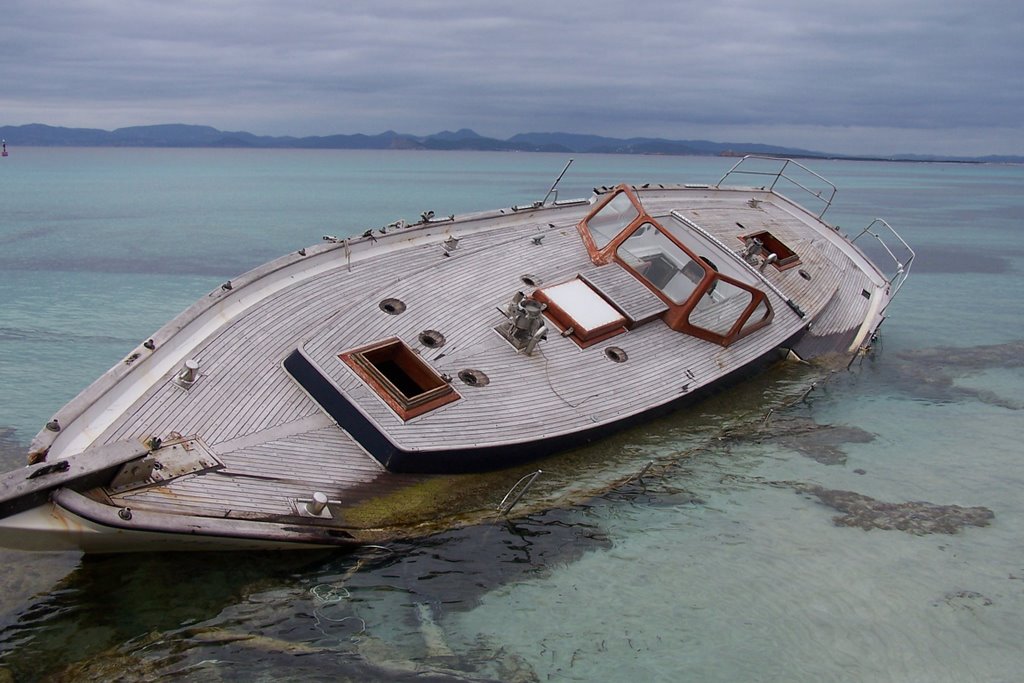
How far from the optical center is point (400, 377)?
48.3 ft

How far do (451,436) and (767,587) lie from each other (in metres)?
5.46

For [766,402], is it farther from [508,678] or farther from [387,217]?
[387,217]

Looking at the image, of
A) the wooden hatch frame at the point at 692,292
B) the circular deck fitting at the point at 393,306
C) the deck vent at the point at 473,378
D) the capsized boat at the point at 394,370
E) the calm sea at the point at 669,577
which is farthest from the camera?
the wooden hatch frame at the point at 692,292

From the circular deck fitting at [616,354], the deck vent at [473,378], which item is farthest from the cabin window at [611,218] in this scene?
the deck vent at [473,378]

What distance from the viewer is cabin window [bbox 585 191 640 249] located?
65.8 ft

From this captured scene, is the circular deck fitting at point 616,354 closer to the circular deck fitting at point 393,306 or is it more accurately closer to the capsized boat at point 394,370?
the capsized boat at point 394,370

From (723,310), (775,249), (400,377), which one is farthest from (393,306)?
(775,249)

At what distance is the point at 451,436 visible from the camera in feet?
43.0

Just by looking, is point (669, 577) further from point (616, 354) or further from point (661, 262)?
point (661, 262)

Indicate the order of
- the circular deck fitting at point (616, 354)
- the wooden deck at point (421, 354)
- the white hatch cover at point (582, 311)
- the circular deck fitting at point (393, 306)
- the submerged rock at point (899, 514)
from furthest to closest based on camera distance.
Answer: the white hatch cover at point (582, 311) → the circular deck fitting at point (616, 354) → the circular deck fitting at point (393, 306) → the submerged rock at point (899, 514) → the wooden deck at point (421, 354)

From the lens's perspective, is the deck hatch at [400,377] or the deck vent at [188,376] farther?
the deck hatch at [400,377]

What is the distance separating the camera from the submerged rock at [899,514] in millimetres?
13945

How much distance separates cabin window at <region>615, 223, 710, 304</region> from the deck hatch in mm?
6896

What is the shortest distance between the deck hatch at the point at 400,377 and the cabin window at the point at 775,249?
1240cm
